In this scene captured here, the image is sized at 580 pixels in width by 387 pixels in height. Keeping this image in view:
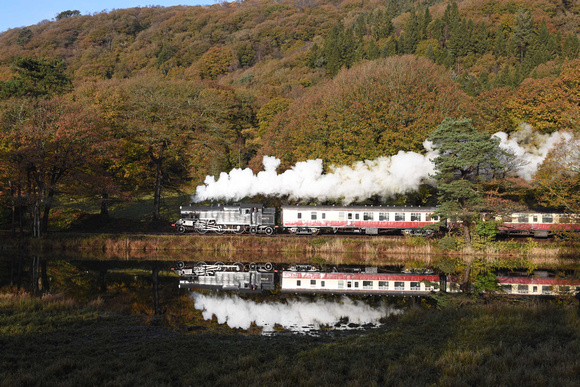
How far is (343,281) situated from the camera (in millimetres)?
26094

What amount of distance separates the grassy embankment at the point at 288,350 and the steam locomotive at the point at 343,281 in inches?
250

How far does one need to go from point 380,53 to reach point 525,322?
9618cm

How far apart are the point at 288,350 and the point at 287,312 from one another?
5798mm

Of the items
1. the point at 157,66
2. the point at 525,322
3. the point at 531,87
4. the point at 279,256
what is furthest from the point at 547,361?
the point at 157,66

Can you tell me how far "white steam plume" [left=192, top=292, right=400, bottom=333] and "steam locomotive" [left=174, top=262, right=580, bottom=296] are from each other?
2754 mm

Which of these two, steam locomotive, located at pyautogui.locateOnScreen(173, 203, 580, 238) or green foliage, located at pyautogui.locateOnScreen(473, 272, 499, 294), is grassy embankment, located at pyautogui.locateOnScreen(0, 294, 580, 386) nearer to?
green foliage, located at pyautogui.locateOnScreen(473, 272, 499, 294)

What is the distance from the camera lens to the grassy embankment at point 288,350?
9.84m

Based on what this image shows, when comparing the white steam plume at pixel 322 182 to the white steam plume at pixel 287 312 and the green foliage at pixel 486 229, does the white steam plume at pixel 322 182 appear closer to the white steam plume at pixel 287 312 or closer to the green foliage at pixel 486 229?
the green foliage at pixel 486 229

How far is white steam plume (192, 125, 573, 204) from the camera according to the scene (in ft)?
132

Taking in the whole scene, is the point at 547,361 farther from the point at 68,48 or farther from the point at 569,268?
the point at 68,48

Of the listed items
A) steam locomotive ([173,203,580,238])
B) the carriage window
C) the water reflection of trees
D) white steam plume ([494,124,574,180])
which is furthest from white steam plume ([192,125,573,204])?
the carriage window

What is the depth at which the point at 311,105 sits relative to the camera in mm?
52094

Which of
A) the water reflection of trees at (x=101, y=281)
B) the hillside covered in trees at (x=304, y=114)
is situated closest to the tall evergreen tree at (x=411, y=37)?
the hillside covered in trees at (x=304, y=114)

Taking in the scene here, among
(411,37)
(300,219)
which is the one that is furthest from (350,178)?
(411,37)
